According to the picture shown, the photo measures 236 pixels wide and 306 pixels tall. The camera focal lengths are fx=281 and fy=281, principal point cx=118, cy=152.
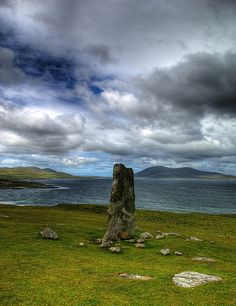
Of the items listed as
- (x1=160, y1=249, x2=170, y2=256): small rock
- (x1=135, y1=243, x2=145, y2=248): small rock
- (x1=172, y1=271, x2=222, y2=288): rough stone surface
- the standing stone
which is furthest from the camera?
the standing stone

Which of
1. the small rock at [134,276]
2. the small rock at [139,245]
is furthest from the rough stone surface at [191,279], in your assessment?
the small rock at [139,245]

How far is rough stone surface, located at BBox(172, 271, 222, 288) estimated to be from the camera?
59.6 feet

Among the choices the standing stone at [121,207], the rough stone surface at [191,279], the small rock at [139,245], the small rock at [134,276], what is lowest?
the small rock at [139,245]

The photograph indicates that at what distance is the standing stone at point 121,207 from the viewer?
3650 cm

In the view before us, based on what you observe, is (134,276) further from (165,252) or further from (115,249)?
(165,252)

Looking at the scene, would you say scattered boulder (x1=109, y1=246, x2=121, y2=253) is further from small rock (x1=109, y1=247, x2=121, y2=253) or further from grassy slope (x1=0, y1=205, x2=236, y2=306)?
grassy slope (x1=0, y1=205, x2=236, y2=306)

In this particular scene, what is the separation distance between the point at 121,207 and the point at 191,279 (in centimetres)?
1892

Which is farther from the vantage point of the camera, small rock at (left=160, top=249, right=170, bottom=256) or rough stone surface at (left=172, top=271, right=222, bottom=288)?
small rock at (left=160, top=249, right=170, bottom=256)

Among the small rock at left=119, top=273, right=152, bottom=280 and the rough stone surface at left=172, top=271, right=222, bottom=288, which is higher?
the rough stone surface at left=172, top=271, right=222, bottom=288

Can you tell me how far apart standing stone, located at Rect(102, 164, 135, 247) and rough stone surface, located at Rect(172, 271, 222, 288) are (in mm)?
16747

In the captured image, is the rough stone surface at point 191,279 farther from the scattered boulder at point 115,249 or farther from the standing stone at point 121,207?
the standing stone at point 121,207

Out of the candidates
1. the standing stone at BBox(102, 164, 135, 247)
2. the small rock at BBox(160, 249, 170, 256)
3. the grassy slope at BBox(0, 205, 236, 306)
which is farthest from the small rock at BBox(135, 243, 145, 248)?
the standing stone at BBox(102, 164, 135, 247)

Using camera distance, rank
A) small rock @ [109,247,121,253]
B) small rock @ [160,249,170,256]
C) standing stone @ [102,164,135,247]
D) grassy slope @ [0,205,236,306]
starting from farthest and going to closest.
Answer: standing stone @ [102,164,135,247], small rock @ [109,247,121,253], small rock @ [160,249,170,256], grassy slope @ [0,205,236,306]

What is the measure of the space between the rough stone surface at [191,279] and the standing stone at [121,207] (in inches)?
659
